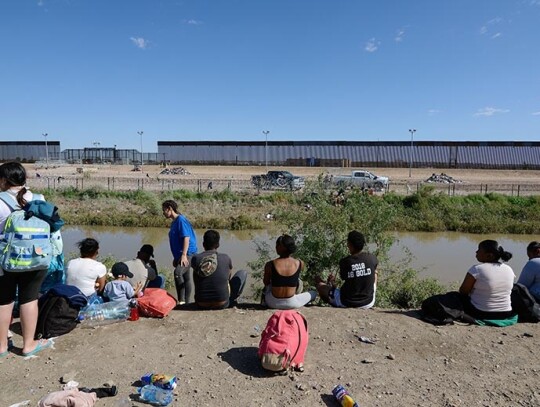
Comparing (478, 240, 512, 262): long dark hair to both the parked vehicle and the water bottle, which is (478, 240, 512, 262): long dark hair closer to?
the water bottle

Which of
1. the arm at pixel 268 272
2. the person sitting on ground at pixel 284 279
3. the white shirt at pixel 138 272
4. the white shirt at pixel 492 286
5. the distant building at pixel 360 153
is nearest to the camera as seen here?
the white shirt at pixel 492 286

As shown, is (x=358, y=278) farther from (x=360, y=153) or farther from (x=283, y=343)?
(x=360, y=153)

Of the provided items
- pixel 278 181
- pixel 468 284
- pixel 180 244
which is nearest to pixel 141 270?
pixel 180 244

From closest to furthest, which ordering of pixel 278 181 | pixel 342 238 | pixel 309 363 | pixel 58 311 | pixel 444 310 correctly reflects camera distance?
pixel 309 363
pixel 58 311
pixel 444 310
pixel 342 238
pixel 278 181

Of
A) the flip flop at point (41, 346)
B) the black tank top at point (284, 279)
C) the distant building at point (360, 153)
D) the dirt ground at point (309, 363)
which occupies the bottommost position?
the dirt ground at point (309, 363)

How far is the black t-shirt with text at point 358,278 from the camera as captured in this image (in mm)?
4895

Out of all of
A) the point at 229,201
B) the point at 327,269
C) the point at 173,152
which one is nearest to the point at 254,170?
the point at 173,152

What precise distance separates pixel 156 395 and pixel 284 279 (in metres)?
1.99

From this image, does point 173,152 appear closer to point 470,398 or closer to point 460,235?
point 460,235

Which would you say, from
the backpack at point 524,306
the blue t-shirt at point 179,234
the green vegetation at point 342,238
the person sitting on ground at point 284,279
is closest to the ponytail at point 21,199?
the blue t-shirt at point 179,234

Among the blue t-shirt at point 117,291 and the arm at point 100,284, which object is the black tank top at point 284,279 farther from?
the arm at point 100,284

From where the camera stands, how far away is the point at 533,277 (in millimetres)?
5066

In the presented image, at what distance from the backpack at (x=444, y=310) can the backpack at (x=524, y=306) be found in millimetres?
655

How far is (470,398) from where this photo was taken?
3.28 m
